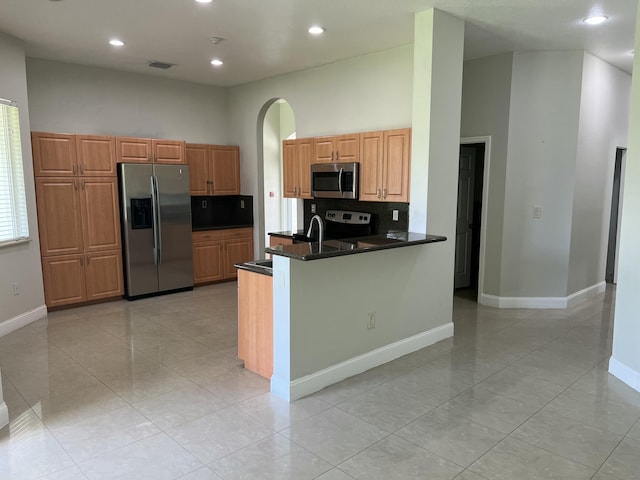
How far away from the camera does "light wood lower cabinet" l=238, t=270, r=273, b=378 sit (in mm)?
3330

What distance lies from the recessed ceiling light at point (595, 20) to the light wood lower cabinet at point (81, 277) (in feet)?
18.0

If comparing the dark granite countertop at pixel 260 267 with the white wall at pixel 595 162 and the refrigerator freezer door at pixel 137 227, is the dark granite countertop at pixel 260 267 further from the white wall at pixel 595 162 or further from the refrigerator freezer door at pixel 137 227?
the white wall at pixel 595 162

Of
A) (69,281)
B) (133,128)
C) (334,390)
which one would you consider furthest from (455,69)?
(69,281)

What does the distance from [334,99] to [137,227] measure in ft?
A: 9.45

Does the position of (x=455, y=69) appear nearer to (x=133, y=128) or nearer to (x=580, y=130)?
(x=580, y=130)

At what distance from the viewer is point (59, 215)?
5.11 m

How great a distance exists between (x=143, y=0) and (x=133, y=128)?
2827mm

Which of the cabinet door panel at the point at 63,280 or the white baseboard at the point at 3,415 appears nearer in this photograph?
the white baseboard at the point at 3,415

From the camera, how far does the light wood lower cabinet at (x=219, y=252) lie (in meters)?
6.36

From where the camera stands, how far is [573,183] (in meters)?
5.02

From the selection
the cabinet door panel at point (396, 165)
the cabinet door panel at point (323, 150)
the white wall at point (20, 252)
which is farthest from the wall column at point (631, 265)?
the white wall at point (20, 252)

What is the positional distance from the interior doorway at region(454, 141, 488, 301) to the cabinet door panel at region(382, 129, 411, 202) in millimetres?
1643

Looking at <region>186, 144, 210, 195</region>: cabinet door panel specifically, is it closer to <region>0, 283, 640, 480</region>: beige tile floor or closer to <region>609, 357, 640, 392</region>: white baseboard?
<region>0, 283, 640, 480</region>: beige tile floor

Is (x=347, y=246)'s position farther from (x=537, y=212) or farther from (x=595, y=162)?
(x=595, y=162)
